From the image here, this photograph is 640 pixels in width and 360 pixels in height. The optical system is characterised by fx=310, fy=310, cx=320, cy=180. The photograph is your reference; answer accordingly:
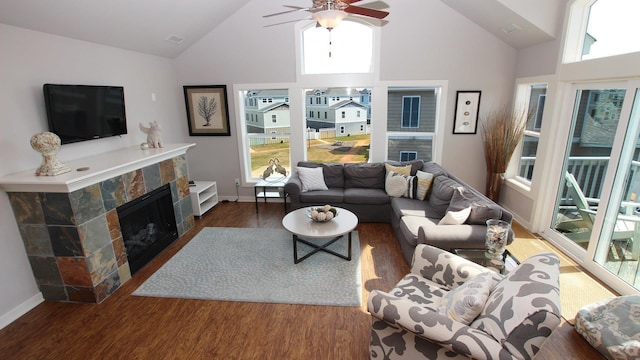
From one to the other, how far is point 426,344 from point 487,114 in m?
4.18

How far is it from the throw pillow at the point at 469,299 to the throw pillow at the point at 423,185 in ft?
7.43

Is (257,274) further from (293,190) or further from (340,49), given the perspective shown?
(340,49)

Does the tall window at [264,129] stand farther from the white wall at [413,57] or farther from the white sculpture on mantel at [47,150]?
the white sculpture on mantel at [47,150]

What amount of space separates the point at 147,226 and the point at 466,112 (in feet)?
15.8

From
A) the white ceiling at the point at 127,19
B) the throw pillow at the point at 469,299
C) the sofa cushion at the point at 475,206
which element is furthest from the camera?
the sofa cushion at the point at 475,206

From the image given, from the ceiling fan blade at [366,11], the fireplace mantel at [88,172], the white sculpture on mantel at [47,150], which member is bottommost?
the fireplace mantel at [88,172]

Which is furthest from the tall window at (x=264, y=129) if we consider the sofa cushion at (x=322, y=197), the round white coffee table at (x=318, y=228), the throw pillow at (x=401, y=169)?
the round white coffee table at (x=318, y=228)

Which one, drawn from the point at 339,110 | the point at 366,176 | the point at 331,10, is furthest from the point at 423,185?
the point at 331,10

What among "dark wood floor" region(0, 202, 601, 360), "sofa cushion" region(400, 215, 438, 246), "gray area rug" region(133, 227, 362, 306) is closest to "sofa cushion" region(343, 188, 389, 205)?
"gray area rug" region(133, 227, 362, 306)

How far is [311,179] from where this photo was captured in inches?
189

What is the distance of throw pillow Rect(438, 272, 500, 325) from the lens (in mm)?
1785

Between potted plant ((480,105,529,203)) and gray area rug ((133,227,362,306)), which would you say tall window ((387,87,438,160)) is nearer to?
potted plant ((480,105,529,203))

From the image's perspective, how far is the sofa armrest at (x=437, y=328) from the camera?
5.05 ft

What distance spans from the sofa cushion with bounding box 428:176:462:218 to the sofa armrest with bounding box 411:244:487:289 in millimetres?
1355
